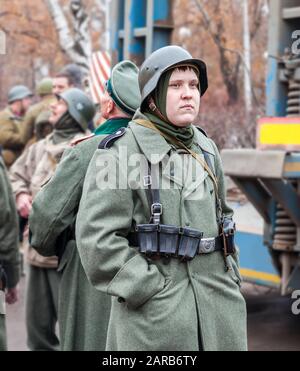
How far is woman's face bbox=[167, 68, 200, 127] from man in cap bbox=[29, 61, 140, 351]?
0.92 m

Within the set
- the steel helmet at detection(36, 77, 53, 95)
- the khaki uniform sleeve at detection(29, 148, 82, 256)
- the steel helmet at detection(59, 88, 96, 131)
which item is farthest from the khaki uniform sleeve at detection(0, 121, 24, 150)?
the khaki uniform sleeve at detection(29, 148, 82, 256)

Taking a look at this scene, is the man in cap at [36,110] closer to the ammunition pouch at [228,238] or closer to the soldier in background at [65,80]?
the soldier in background at [65,80]

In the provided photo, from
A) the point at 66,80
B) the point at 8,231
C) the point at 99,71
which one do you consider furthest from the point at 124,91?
the point at 99,71

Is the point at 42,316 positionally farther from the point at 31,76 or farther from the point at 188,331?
the point at 31,76

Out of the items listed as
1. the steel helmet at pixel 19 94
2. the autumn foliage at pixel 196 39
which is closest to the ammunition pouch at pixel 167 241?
the steel helmet at pixel 19 94

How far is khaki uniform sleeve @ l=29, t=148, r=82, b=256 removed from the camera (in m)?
5.03

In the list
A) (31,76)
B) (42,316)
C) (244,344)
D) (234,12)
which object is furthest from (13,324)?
(31,76)

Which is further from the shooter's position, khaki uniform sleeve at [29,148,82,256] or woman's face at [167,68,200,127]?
khaki uniform sleeve at [29,148,82,256]

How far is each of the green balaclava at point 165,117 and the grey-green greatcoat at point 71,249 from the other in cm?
88

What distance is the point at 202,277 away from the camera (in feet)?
13.4

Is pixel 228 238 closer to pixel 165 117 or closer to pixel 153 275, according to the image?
pixel 153 275

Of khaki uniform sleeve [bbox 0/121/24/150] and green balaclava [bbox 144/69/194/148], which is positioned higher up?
green balaclava [bbox 144/69/194/148]

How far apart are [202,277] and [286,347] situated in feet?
13.2

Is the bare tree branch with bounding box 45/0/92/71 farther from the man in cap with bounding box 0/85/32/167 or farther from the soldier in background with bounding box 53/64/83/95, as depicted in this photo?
the soldier in background with bounding box 53/64/83/95
